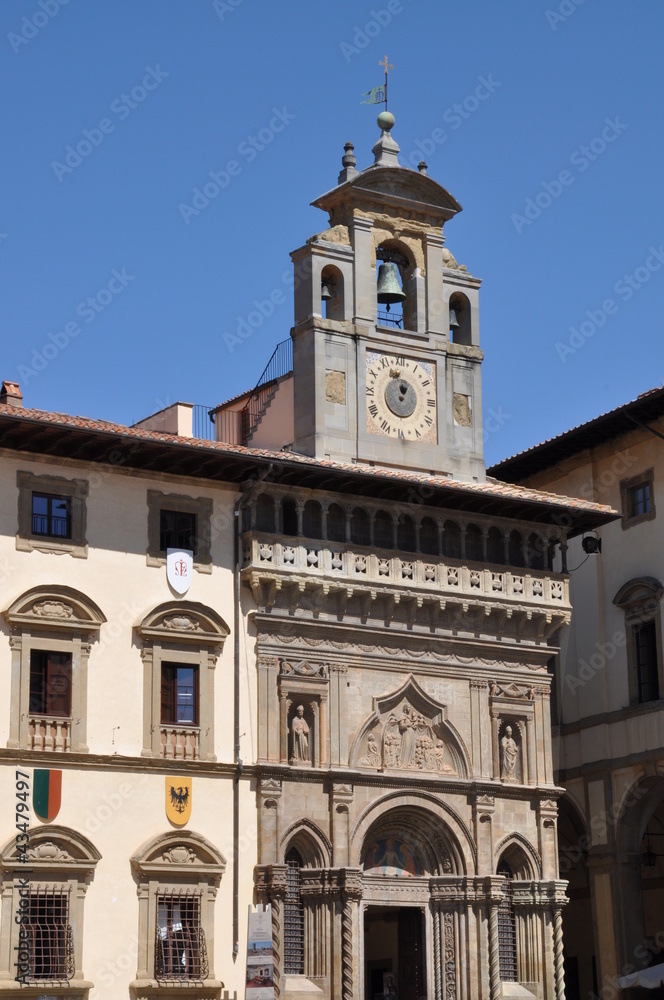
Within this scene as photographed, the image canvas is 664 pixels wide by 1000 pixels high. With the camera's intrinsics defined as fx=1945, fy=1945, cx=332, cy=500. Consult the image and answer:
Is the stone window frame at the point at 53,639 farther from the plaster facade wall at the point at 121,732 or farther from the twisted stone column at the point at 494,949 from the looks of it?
the twisted stone column at the point at 494,949

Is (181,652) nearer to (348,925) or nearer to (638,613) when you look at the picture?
(348,925)

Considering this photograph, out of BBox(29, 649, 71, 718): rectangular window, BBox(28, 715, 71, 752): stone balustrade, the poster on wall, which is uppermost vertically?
BBox(29, 649, 71, 718): rectangular window

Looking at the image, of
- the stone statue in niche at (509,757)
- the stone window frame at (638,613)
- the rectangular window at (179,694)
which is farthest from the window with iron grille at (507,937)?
the rectangular window at (179,694)

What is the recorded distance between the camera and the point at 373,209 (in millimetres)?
41531

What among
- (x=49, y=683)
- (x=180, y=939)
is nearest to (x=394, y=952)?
(x=180, y=939)

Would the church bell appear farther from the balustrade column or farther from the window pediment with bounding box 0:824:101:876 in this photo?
the window pediment with bounding box 0:824:101:876

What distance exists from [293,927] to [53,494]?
9258 mm

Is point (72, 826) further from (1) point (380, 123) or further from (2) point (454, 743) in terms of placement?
(1) point (380, 123)

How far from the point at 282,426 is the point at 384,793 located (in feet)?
26.6

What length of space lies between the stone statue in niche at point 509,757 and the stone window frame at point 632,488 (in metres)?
7.06

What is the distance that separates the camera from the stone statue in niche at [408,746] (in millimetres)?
38219

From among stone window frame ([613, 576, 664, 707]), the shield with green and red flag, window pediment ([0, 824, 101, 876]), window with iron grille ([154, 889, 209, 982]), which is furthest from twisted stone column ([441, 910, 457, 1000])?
the shield with green and red flag

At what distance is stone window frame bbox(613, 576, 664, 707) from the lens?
4322cm

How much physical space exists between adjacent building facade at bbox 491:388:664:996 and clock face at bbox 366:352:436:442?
519 cm
